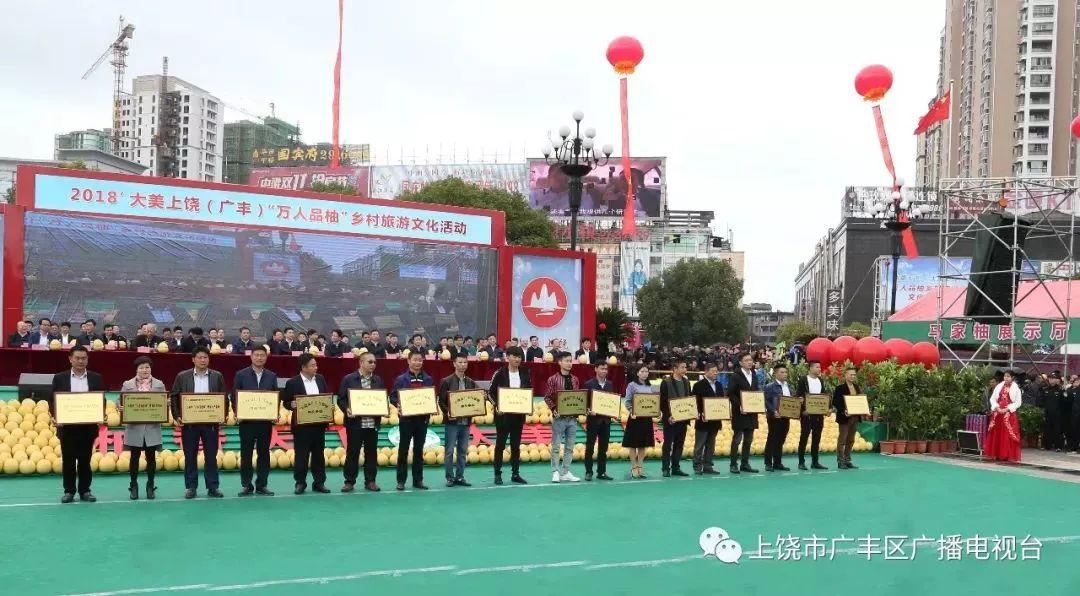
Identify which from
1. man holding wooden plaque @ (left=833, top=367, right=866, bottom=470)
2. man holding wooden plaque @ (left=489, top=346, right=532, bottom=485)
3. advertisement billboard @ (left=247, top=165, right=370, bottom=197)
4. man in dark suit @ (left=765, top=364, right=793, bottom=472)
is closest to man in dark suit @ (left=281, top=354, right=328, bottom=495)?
man holding wooden plaque @ (left=489, top=346, right=532, bottom=485)

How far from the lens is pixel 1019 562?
743cm

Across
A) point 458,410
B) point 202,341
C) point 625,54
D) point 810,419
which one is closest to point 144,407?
point 458,410

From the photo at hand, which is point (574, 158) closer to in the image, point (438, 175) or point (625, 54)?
point (625, 54)

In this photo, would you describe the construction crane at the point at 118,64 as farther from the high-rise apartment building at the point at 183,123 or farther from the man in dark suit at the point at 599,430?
the man in dark suit at the point at 599,430

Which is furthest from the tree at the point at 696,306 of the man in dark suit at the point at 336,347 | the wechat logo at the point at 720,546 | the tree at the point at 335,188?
the wechat logo at the point at 720,546

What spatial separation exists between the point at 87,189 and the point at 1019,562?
18.0 metres

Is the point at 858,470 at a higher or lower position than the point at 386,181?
lower

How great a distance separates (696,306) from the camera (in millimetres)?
53000

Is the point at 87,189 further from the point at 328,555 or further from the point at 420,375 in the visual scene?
the point at 328,555

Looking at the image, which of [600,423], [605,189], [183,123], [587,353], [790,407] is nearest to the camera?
[600,423]

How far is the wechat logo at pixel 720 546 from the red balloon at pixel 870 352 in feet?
42.5

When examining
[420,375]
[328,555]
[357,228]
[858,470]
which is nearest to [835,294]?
[357,228]

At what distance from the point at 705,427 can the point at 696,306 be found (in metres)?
40.9

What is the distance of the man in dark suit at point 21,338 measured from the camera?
604 inches
